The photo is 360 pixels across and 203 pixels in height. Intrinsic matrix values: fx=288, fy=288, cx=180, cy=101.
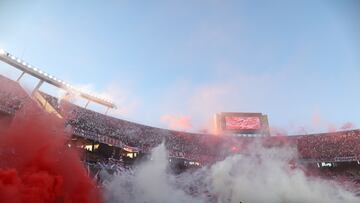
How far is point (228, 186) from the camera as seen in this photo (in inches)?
917

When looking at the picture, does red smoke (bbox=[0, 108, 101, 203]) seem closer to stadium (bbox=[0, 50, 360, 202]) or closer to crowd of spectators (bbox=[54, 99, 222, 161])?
stadium (bbox=[0, 50, 360, 202])

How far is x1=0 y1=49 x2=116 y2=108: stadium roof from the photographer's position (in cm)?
3272

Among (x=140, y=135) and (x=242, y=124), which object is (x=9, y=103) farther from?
(x=242, y=124)

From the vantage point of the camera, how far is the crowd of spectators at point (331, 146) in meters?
42.3

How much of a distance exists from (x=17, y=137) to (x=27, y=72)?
2529 cm

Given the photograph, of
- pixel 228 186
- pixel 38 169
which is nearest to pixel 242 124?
pixel 228 186

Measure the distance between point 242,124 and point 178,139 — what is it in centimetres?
1093

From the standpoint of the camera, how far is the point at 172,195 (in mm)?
20781

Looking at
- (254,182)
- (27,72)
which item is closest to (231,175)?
(254,182)

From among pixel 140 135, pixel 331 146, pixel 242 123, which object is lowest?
pixel 140 135

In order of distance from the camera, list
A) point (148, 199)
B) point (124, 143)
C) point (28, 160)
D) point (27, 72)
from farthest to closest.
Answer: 1. point (124, 143)
2. point (27, 72)
3. point (148, 199)
4. point (28, 160)

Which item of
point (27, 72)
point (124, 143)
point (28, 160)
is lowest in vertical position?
point (28, 160)

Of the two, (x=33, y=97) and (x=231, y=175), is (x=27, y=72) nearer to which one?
(x=33, y=97)

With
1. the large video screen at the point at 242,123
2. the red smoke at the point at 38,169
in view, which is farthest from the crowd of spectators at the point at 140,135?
the red smoke at the point at 38,169
